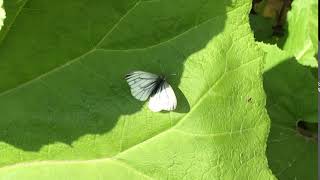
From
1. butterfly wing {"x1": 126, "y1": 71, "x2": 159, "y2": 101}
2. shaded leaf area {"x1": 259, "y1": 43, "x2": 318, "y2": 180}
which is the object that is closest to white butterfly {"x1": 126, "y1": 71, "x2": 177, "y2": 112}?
butterfly wing {"x1": 126, "y1": 71, "x2": 159, "y2": 101}

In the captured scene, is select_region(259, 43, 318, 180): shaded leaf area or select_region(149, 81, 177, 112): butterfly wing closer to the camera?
select_region(149, 81, 177, 112): butterfly wing

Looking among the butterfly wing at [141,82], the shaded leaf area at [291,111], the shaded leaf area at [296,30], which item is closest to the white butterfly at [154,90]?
the butterfly wing at [141,82]

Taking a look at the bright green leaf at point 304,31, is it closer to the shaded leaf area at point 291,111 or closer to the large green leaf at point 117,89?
the shaded leaf area at point 291,111

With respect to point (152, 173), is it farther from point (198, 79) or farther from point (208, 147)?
point (198, 79)

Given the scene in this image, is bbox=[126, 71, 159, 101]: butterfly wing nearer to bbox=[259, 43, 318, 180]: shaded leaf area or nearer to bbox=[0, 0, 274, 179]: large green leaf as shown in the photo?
bbox=[0, 0, 274, 179]: large green leaf

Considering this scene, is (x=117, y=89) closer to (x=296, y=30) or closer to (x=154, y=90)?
(x=154, y=90)

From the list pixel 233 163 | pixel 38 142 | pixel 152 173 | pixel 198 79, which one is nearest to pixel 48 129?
pixel 38 142

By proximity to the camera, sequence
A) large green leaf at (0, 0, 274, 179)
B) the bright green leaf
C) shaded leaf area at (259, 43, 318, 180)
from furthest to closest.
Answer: the bright green leaf
shaded leaf area at (259, 43, 318, 180)
large green leaf at (0, 0, 274, 179)
